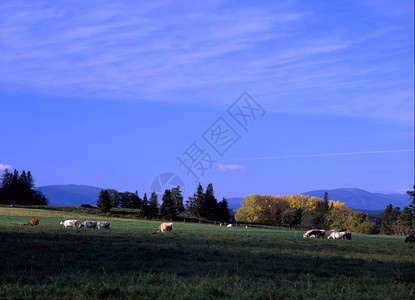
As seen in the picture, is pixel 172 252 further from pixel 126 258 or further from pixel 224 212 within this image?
pixel 224 212

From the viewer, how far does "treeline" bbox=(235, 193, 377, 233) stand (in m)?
114

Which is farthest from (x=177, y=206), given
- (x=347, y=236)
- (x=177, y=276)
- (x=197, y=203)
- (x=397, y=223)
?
(x=177, y=276)

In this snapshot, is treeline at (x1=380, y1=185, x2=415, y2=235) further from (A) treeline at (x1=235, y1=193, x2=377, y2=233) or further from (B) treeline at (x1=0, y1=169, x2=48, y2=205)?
(B) treeline at (x1=0, y1=169, x2=48, y2=205)

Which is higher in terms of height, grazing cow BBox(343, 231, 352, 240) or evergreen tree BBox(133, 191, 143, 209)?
evergreen tree BBox(133, 191, 143, 209)

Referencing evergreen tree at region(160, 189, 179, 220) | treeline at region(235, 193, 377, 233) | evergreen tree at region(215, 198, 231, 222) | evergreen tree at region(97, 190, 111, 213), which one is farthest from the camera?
evergreen tree at region(215, 198, 231, 222)

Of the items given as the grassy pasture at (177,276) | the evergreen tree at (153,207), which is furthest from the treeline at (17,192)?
the grassy pasture at (177,276)

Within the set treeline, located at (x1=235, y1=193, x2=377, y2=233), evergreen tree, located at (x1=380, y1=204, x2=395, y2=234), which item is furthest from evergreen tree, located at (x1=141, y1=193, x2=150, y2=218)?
evergreen tree, located at (x1=380, y1=204, x2=395, y2=234)

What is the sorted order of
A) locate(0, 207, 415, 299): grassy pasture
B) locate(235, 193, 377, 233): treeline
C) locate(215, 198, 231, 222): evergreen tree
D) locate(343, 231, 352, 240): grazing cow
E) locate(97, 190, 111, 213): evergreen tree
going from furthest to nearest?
locate(215, 198, 231, 222): evergreen tree < locate(97, 190, 111, 213): evergreen tree < locate(235, 193, 377, 233): treeline < locate(343, 231, 352, 240): grazing cow < locate(0, 207, 415, 299): grassy pasture

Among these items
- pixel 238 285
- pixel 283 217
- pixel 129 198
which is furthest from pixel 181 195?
pixel 238 285

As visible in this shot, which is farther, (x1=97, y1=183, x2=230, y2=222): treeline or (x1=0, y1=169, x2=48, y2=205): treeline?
(x1=0, y1=169, x2=48, y2=205): treeline

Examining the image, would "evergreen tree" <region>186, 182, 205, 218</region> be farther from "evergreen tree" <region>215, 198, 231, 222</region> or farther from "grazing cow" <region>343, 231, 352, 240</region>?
"grazing cow" <region>343, 231, 352, 240</region>

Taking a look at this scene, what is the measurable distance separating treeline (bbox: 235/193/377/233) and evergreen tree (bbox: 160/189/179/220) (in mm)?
35152

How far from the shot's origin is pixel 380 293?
11.4 metres

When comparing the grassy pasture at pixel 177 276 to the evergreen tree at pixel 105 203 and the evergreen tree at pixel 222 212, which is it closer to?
the evergreen tree at pixel 105 203
